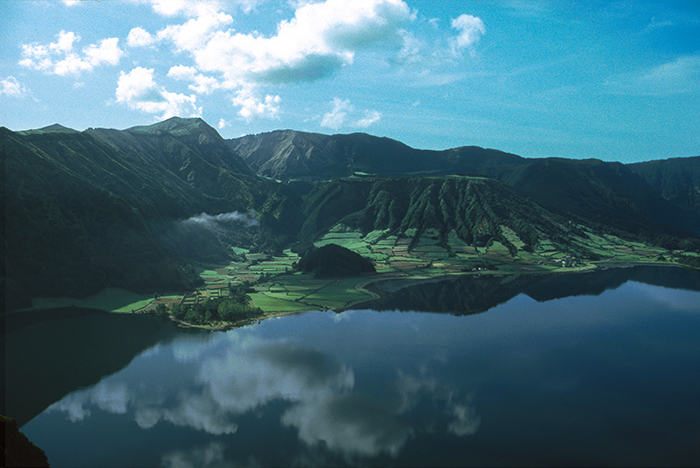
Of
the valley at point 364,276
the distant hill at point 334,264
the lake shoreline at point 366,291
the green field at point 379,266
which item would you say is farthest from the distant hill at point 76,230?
the distant hill at point 334,264

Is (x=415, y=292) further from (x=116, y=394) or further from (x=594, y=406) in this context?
(x=116, y=394)

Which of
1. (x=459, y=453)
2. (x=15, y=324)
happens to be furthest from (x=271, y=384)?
(x=15, y=324)

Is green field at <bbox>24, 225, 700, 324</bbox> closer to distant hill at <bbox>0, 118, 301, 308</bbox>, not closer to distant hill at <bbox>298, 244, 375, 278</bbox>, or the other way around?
distant hill at <bbox>298, 244, 375, 278</bbox>

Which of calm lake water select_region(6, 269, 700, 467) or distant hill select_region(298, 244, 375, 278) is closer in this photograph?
calm lake water select_region(6, 269, 700, 467)

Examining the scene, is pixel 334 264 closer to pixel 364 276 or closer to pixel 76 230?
pixel 364 276

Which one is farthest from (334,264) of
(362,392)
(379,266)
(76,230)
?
(362,392)

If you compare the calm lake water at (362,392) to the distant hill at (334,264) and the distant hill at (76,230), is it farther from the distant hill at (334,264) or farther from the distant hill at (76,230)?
the distant hill at (334,264)

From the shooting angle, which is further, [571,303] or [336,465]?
[571,303]

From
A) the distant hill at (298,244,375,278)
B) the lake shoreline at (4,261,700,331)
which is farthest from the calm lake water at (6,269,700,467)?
the distant hill at (298,244,375,278)
